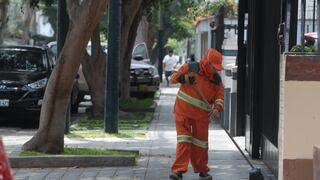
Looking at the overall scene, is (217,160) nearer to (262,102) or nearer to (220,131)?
(262,102)

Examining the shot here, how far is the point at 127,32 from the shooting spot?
1753 centimetres

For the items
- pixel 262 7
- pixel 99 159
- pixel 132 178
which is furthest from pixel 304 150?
pixel 262 7

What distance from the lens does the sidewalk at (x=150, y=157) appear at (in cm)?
920

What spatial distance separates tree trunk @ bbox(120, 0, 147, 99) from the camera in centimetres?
1741

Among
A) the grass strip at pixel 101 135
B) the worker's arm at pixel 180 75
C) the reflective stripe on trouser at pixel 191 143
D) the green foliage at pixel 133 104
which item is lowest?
the green foliage at pixel 133 104

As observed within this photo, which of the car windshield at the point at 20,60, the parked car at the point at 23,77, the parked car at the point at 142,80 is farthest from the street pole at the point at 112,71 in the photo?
the parked car at the point at 142,80

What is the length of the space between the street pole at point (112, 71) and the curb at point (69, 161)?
12.8ft

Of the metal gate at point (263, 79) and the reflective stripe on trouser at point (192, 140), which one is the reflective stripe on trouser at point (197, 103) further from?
the metal gate at point (263, 79)

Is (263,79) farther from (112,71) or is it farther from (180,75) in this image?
(112,71)

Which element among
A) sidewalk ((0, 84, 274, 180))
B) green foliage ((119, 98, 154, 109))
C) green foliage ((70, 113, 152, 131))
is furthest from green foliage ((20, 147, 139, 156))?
green foliage ((119, 98, 154, 109))

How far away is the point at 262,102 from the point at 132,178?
260 cm

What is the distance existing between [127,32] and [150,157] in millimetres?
7172

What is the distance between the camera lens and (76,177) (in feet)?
29.6

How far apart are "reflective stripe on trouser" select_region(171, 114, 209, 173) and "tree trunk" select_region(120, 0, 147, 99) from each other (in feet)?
29.1
